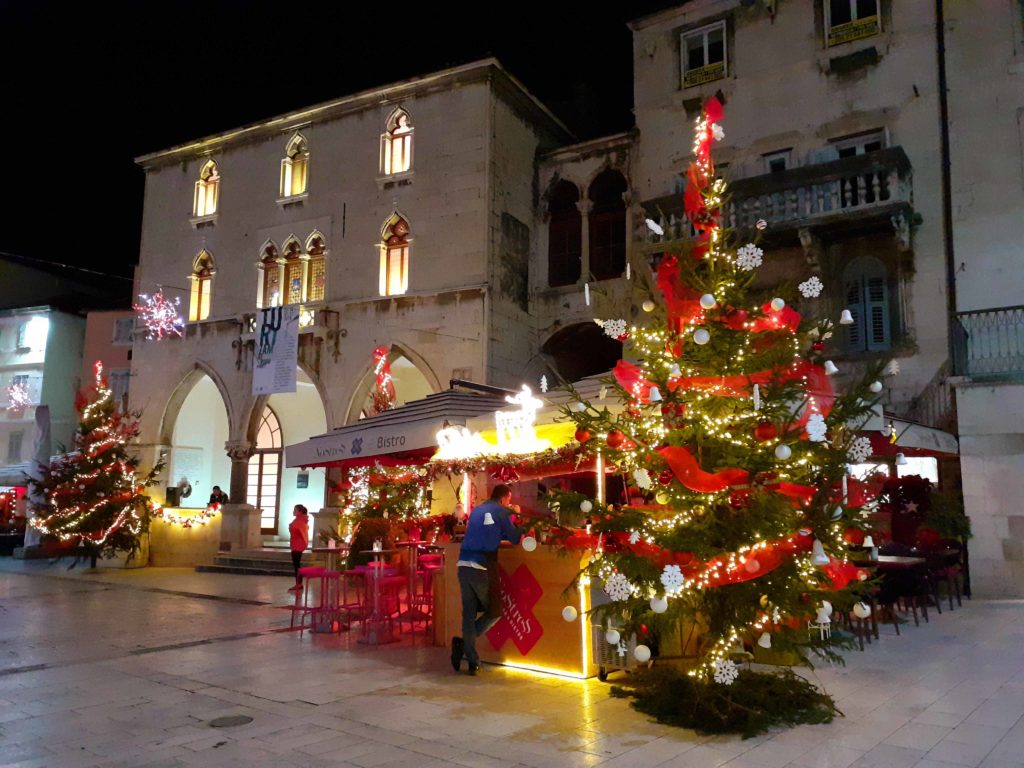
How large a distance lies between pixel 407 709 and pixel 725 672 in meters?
2.49

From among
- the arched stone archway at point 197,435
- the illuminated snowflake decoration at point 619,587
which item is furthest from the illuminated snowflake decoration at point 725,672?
the arched stone archway at point 197,435

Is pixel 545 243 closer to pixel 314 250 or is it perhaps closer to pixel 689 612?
pixel 314 250

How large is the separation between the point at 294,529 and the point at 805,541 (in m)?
10.4

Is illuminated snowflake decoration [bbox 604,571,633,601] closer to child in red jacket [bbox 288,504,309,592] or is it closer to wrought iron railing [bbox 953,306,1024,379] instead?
child in red jacket [bbox 288,504,309,592]

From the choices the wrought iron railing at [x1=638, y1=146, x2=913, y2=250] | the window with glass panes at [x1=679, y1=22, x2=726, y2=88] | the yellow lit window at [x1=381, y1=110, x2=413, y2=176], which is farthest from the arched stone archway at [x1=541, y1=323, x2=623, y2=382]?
the window with glass panes at [x1=679, y1=22, x2=726, y2=88]

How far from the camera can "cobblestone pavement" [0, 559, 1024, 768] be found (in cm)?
521

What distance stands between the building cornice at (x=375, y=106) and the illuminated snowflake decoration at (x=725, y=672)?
16.2m

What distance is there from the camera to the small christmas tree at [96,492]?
65.4ft

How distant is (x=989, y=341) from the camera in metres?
13.9

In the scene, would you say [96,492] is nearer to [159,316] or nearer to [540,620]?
[159,316]

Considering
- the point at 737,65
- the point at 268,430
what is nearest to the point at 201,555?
the point at 268,430

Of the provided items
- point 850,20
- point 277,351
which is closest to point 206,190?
point 277,351

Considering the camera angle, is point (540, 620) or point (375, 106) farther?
point (375, 106)

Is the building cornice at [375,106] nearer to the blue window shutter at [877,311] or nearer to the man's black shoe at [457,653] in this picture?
the blue window shutter at [877,311]
